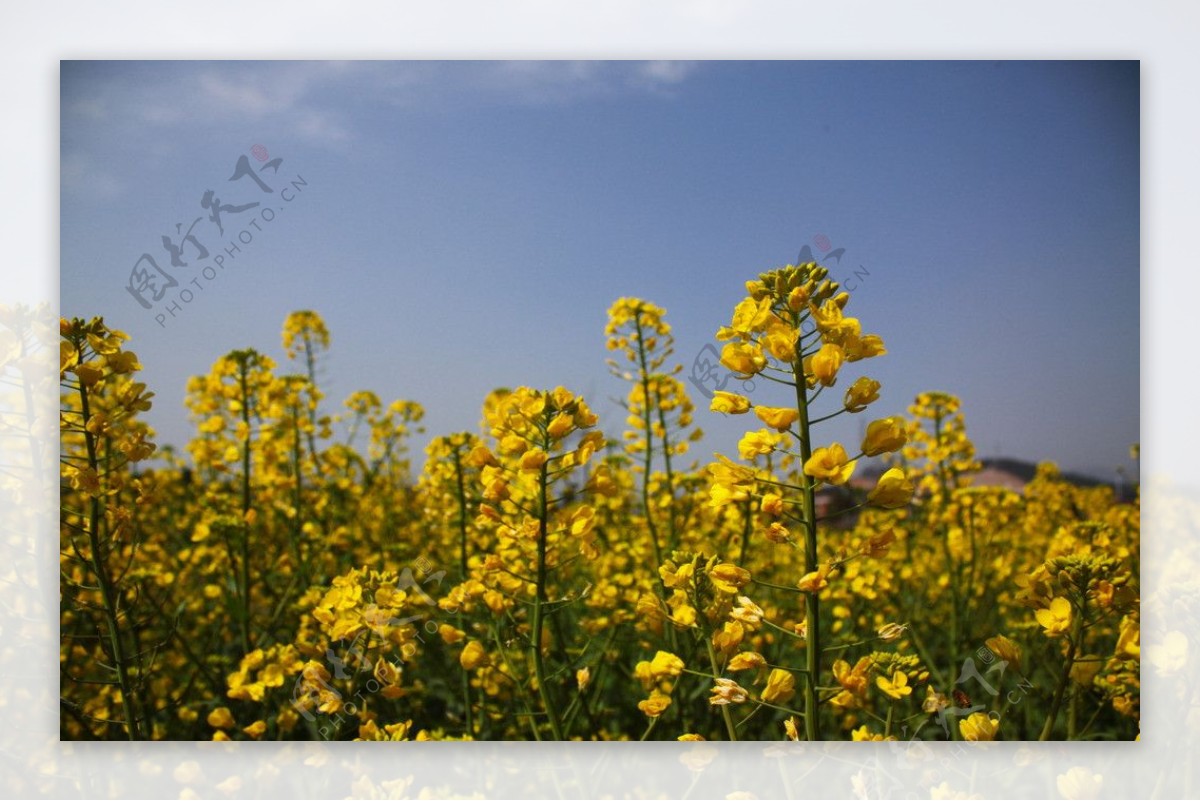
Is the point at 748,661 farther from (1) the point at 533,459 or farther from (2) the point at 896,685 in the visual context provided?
(1) the point at 533,459

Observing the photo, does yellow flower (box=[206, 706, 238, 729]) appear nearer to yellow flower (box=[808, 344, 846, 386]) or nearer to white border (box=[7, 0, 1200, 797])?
white border (box=[7, 0, 1200, 797])

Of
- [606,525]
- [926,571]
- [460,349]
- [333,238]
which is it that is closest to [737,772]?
[606,525]

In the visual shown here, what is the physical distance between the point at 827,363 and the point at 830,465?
19 centimetres

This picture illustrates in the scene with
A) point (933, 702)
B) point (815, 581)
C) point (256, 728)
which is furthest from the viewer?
point (256, 728)

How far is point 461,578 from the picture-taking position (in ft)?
8.07

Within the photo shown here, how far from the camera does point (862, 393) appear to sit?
1.71 m

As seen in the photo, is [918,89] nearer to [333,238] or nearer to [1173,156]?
[1173,156]

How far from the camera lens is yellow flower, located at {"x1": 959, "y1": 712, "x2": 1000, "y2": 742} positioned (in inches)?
83.4

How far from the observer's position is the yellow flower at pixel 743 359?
1745 mm

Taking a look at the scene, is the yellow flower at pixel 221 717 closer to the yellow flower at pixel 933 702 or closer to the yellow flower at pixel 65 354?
the yellow flower at pixel 65 354

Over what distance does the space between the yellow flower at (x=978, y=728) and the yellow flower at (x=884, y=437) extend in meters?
0.84
